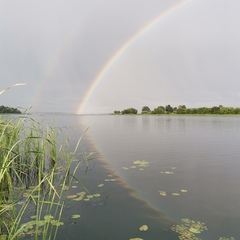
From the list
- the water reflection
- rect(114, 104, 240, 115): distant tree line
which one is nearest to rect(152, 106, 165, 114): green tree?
rect(114, 104, 240, 115): distant tree line

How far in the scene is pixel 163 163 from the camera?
12375mm

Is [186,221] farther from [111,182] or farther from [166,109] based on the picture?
[166,109]

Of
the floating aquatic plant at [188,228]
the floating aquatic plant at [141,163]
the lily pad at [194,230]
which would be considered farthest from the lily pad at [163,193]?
the floating aquatic plant at [141,163]

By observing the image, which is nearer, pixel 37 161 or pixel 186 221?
pixel 186 221

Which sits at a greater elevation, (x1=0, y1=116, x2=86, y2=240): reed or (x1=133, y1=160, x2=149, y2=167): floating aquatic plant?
(x1=0, y1=116, x2=86, y2=240): reed

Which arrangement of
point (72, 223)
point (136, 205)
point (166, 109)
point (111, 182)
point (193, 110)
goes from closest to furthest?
point (72, 223) < point (136, 205) < point (111, 182) < point (193, 110) < point (166, 109)

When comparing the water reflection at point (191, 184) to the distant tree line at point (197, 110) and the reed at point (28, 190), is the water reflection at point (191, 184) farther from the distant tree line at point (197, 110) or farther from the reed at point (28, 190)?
the distant tree line at point (197, 110)

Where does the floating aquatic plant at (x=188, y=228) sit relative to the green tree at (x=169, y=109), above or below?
below

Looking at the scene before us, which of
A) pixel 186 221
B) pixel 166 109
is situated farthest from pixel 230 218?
pixel 166 109

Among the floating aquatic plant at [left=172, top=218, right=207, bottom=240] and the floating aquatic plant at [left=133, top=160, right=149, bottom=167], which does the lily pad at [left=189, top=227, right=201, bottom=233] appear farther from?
the floating aquatic plant at [left=133, top=160, right=149, bottom=167]

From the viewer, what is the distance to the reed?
3.75 metres

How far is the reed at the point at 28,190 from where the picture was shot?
3.75 meters

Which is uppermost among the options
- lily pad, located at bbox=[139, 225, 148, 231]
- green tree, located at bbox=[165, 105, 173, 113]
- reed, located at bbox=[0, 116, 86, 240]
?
green tree, located at bbox=[165, 105, 173, 113]

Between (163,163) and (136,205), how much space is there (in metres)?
5.96
